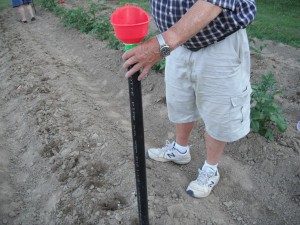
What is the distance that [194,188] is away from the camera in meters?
2.66

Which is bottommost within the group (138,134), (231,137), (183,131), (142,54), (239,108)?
(183,131)

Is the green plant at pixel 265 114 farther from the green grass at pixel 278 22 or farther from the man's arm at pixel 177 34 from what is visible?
the green grass at pixel 278 22

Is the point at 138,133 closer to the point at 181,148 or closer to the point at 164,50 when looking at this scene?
the point at 164,50

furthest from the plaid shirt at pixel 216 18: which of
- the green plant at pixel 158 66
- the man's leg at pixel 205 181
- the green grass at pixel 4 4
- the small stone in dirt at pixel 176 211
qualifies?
the green grass at pixel 4 4

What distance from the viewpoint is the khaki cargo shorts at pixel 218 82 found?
2.04m

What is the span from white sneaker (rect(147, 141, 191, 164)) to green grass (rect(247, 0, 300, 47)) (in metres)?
4.28

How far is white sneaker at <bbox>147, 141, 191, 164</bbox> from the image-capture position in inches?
116

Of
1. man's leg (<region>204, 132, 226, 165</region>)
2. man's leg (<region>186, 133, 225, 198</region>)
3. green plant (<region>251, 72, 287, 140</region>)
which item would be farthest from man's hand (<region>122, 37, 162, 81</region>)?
green plant (<region>251, 72, 287, 140</region>)

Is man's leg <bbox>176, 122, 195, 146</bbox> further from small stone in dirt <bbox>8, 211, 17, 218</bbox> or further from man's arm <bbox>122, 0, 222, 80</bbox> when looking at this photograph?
small stone in dirt <bbox>8, 211, 17, 218</bbox>

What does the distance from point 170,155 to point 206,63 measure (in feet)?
3.79

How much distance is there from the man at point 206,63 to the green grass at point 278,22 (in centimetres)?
452

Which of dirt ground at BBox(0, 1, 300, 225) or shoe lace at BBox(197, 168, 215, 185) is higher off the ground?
shoe lace at BBox(197, 168, 215, 185)

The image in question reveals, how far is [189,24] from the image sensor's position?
1.57 m

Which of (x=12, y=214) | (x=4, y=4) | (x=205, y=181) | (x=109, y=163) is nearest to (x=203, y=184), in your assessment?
(x=205, y=181)
